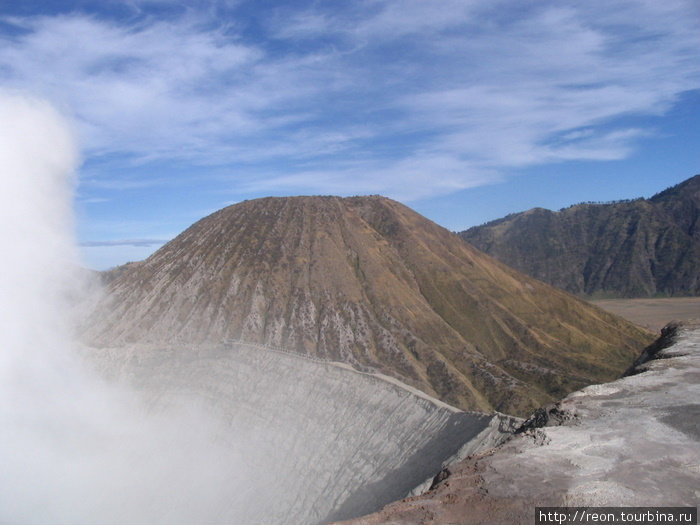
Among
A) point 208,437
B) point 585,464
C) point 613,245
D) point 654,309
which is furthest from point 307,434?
point 613,245

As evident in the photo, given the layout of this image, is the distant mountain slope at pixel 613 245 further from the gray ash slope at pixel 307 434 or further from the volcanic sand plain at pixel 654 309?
the gray ash slope at pixel 307 434

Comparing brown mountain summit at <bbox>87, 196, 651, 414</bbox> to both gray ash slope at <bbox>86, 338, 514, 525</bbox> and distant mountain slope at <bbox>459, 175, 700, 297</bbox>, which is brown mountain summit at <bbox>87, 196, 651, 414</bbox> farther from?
distant mountain slope at <bbox>459, 175, 700, 297</bbox>

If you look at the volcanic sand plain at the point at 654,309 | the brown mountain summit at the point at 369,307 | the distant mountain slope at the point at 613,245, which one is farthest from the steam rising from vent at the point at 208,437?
the distant mountain slope at the point at 613,245

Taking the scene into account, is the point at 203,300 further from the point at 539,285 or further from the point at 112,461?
the point at 539,285

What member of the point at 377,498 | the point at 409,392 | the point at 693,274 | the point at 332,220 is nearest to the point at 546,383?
the point at 409,392

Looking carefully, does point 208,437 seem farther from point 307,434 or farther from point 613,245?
point 613,245

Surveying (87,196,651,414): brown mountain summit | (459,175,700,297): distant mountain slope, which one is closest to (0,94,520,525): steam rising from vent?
(87,196,651,414): brown mountain summit
